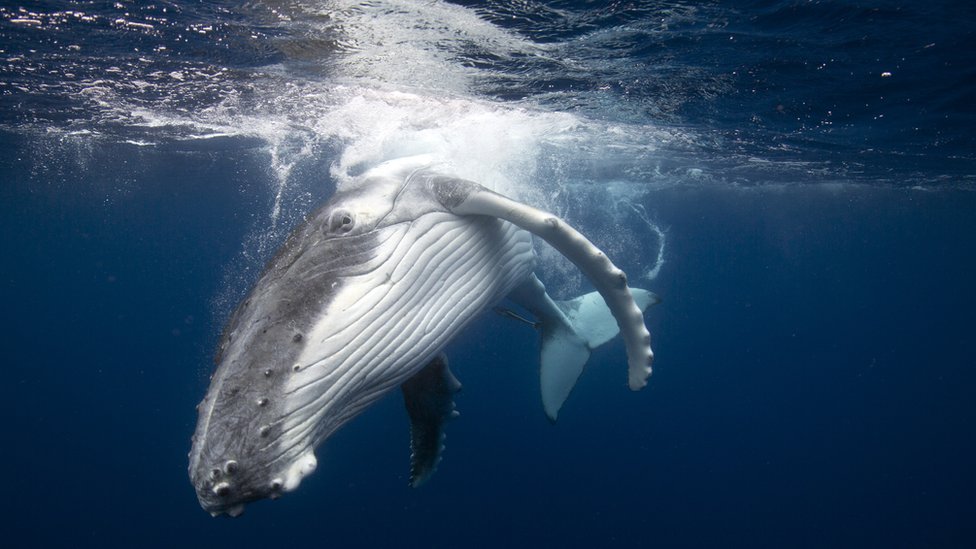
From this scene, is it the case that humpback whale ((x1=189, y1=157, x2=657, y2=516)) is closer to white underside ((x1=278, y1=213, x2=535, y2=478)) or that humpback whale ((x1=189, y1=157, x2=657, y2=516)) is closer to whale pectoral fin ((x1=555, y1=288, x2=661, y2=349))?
white underside ((x1=278, y1=213, x2=535, y2=478))

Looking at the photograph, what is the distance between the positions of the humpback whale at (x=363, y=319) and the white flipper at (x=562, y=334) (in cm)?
249

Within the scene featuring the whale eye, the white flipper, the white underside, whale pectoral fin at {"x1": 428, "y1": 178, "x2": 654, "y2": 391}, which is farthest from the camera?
the white flipper

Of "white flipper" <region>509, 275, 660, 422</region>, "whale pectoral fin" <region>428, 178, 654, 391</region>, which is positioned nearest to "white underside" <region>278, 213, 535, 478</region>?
"whale pectoral fin" <region>428, 178, 654, 391</region>

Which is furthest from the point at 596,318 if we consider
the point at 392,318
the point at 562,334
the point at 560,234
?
the point at 392,318

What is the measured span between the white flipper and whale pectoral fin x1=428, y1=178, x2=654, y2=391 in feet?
9.53

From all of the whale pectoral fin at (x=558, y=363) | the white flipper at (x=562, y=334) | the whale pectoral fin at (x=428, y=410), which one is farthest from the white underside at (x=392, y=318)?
the whale pectoral fin at (x=558, y=363)

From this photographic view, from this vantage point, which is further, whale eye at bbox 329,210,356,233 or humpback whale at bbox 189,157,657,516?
whale eye at bbox 329,210,356,233

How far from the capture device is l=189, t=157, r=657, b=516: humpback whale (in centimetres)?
310

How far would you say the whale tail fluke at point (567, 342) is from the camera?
852 centimetres

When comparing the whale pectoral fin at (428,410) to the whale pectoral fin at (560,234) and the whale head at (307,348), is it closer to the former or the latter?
the whale head at (307,348)

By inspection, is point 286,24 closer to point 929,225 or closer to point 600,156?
point 600,156

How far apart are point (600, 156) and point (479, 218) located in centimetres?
1976

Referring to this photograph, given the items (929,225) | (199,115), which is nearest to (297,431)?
(199,115)

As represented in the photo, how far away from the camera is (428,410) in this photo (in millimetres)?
A: 5266
